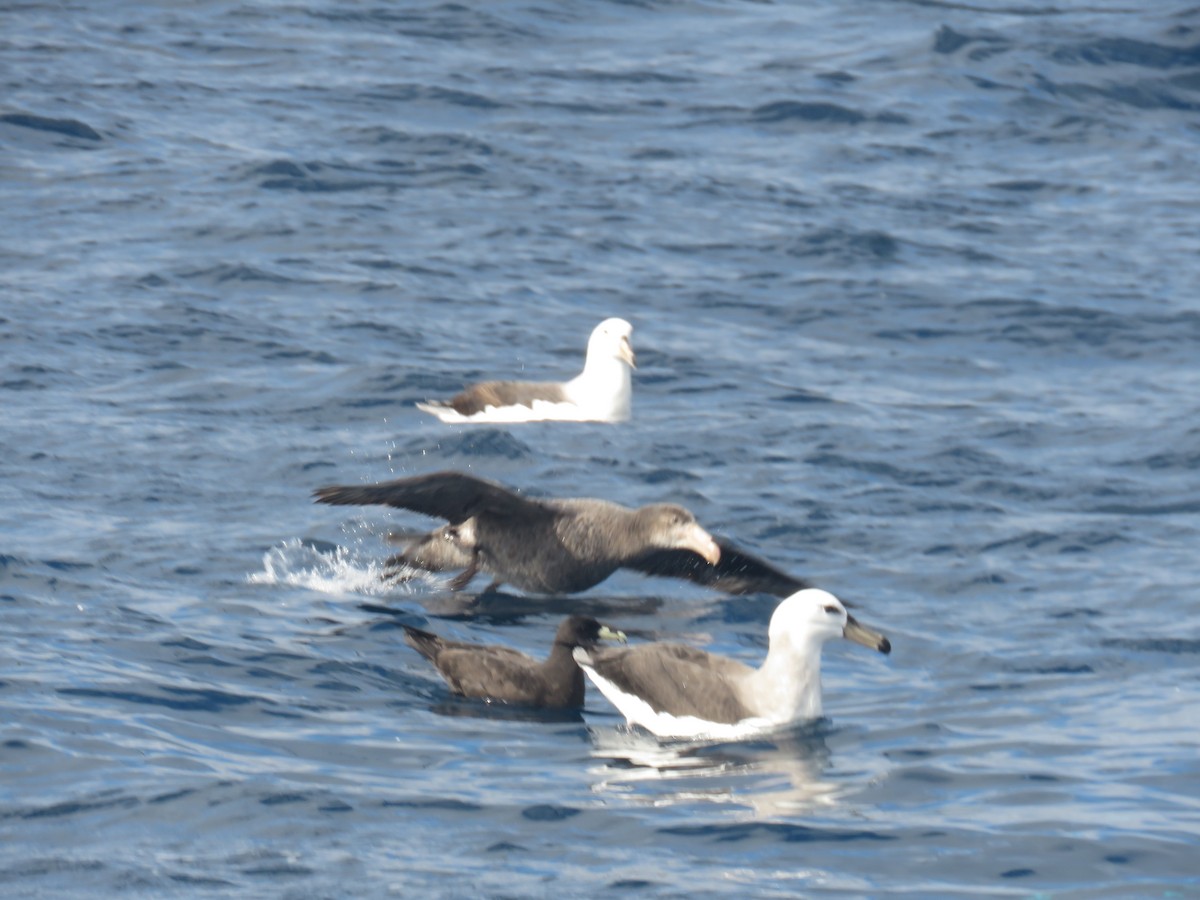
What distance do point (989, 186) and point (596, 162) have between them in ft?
13.5

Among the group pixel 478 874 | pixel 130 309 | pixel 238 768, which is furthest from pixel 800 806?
pixel 130 309

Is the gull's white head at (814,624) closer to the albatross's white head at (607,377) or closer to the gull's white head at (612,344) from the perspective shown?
the albatross's white head at (607,377)

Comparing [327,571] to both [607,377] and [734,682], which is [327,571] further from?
[607,377]

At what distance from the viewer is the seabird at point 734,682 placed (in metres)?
9.79

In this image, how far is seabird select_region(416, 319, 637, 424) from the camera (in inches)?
603

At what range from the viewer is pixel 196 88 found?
77.3 ft

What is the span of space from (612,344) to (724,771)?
22.4ft

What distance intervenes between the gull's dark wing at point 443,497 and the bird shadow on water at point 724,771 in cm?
204

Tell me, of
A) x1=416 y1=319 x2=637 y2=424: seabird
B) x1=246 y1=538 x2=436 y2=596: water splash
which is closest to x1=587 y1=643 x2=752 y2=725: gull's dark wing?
x1=246 y1=538 x2=436 y2=596: water splash

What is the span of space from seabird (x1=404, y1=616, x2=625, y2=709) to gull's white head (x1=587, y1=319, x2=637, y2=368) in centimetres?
545

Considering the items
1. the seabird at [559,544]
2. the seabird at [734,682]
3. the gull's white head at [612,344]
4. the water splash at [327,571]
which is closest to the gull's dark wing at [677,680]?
the seabird at [734,682]

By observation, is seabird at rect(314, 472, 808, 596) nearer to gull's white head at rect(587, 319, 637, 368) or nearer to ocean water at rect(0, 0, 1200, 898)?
ocean water at rect(0, 0, 1200, 898)

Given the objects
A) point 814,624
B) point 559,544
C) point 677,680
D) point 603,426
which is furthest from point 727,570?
point 603,426

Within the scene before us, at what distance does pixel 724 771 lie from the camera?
9297 mm
